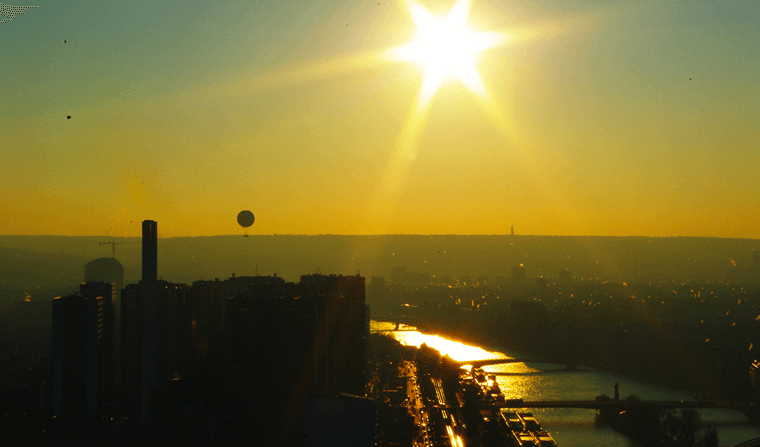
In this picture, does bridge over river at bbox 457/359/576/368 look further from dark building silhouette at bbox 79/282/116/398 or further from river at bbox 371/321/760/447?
dark building silhouette at bbox 79/282/116/398

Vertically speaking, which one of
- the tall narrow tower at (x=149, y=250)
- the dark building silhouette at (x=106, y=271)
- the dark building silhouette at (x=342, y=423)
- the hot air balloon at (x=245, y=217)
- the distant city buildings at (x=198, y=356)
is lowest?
the dark building silhouette at (x=342, y=423)

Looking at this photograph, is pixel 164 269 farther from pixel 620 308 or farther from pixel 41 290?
pixel 620 308

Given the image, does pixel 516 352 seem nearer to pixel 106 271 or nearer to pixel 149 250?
pixel 106 271

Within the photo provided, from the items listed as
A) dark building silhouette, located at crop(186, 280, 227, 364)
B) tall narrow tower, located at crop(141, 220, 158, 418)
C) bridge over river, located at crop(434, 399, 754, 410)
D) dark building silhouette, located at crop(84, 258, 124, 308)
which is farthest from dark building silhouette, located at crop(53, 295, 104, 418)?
dark building silhouette, located at crop(84, 258, 124, 308)

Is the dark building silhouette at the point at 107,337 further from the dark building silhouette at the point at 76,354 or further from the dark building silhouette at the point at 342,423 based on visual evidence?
the dark building silhouette at the point at 342,423

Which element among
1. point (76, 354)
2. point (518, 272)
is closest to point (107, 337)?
point (76, 354)

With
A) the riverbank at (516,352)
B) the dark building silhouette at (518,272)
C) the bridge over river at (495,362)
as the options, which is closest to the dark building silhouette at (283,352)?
the bridge over river at (495,362)
